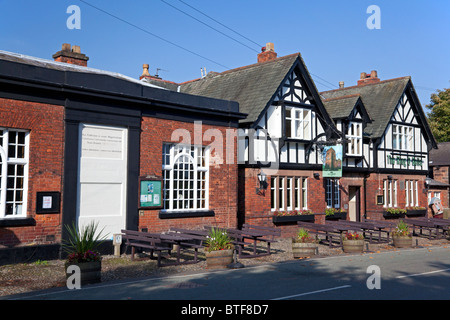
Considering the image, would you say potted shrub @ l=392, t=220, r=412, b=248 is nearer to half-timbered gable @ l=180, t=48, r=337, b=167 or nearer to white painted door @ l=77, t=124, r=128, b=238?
half-timbered gable @ l=180, t=48, r=337, b=167

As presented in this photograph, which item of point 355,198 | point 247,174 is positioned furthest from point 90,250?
point 355,198

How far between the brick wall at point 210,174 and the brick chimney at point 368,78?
713 inches

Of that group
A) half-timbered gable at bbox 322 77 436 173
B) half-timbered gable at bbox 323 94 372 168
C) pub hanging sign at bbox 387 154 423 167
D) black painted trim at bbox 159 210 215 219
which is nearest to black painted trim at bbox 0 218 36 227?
black painted trim at bbox 159 210 215 219

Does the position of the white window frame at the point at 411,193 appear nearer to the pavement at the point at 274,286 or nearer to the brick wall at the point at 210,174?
the brick wall at the point at 210,174

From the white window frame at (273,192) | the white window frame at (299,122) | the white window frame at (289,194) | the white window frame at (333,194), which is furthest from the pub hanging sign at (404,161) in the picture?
the white window frame at (273,192)

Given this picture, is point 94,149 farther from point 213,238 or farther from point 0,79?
point 213,238

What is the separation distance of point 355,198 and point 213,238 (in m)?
15.7

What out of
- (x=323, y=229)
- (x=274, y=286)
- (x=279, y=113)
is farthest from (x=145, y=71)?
(x=274, y=286)

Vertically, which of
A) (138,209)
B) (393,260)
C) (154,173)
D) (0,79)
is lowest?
(393,260)

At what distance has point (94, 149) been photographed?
1426 centimetres

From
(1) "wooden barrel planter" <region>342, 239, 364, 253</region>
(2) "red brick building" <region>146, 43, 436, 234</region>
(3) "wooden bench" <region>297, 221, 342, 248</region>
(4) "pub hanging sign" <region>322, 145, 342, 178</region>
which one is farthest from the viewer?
(4) "pub hanging sign" <region>322, 145, 342, 178</region>

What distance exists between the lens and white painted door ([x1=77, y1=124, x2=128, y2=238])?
45.8ft

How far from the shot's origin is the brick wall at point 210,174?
15.5 metres
